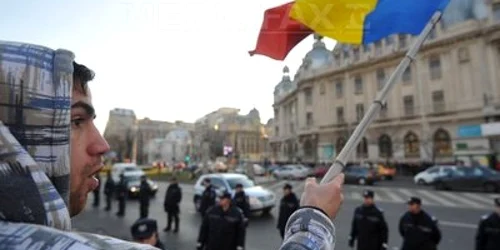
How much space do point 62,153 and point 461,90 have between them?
42.8 m

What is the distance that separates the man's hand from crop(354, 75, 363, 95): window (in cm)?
4853

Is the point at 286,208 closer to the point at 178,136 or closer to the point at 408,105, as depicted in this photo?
the point at 408,105

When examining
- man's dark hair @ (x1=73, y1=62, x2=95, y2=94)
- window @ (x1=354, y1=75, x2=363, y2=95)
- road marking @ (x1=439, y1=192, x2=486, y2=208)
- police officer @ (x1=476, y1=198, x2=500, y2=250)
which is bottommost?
road marking @ (x1=439, y1=192, x2=486, y2=208)

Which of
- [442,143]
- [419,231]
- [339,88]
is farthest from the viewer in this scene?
[339,88]

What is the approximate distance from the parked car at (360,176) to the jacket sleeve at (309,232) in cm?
2753

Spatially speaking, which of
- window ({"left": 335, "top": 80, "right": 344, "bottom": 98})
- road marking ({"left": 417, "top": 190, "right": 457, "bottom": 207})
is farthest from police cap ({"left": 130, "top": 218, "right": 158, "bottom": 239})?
window ({"left": 335, "top": 80, "right": 344, "bottom": 98})

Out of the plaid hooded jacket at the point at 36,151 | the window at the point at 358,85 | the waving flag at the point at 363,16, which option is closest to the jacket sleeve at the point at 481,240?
the waving flag at the point at 363,16

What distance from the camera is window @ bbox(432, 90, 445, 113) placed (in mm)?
40031

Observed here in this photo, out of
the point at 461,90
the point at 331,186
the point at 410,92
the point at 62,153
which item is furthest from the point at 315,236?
the point at 410,92

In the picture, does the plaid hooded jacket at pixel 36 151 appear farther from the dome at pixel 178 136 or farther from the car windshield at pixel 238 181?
the dome at pixel 178 136

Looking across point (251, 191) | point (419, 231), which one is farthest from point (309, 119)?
point (419, 231)

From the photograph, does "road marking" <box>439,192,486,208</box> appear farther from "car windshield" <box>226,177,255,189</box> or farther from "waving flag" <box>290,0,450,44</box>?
"waving flag" <box>290,0,450,44</box>

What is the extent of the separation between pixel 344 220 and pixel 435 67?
109ft

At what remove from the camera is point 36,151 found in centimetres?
83
